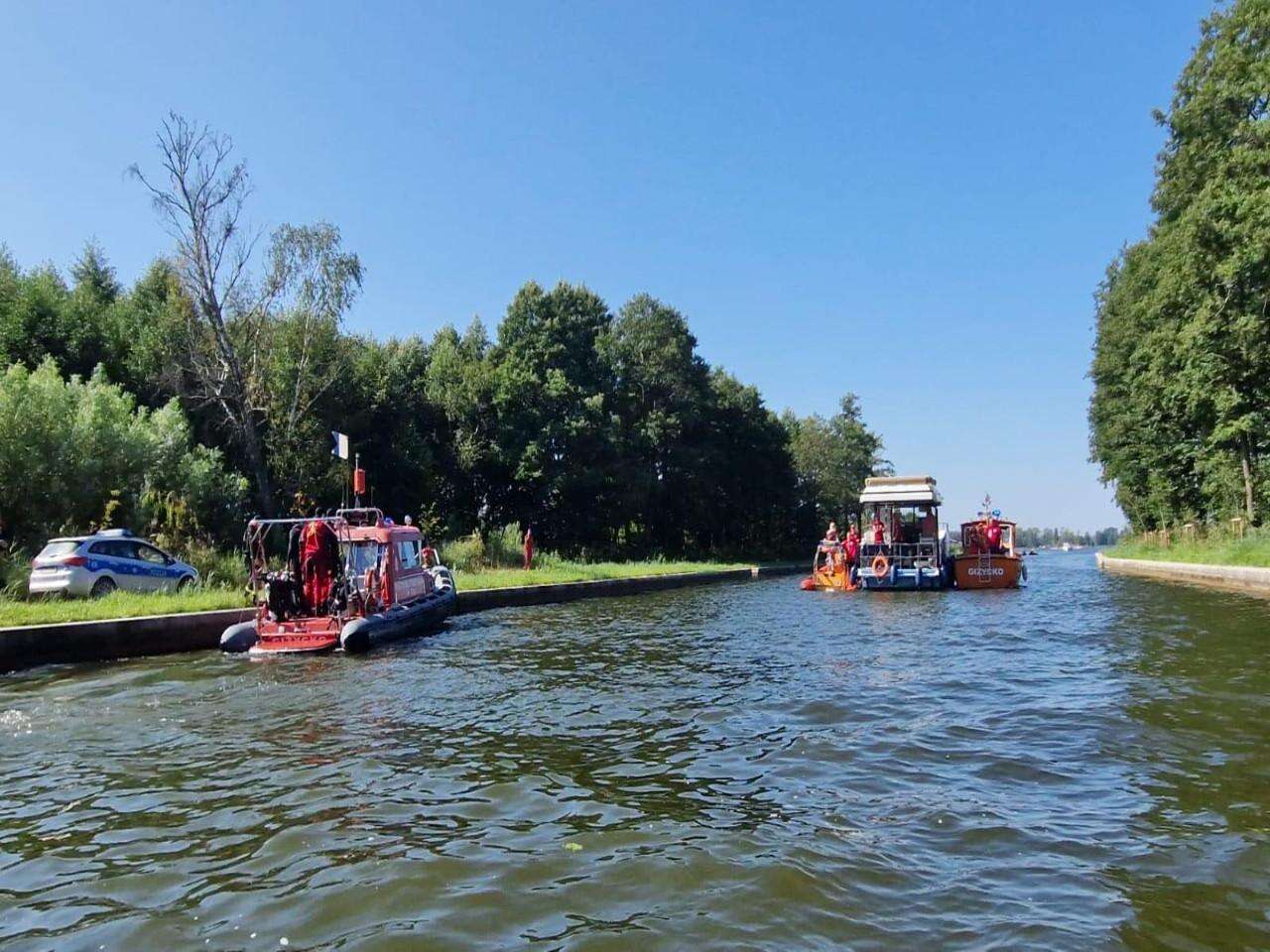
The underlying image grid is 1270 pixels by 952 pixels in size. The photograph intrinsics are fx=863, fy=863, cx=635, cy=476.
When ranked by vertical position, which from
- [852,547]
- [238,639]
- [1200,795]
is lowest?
[1200,795]

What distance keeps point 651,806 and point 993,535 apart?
2654 centimetres

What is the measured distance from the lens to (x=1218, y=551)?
3091cm

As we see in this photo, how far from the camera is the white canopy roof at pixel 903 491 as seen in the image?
2956 centimetres

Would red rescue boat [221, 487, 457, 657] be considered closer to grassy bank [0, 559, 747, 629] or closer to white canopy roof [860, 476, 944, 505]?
→ grassy bank [0, 559, 747, 629]

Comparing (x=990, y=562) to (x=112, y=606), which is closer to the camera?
(x=112, y=606)

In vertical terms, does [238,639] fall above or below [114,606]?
below

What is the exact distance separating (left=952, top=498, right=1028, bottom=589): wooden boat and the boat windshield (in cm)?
1927

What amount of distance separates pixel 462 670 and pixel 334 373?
81.4 feet

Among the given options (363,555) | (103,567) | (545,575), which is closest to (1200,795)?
(363,555)

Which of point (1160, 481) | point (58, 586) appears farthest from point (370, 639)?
point (1160, 481)

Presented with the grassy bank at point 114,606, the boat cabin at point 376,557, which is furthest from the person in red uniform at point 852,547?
the grassy bank at point 114,606

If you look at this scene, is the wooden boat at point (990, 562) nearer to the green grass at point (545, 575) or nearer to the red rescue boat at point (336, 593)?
the green grass at point (545, 575)

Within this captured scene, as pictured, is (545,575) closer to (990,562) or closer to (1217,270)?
(990,562)

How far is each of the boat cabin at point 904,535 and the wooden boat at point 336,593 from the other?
1569 cm
